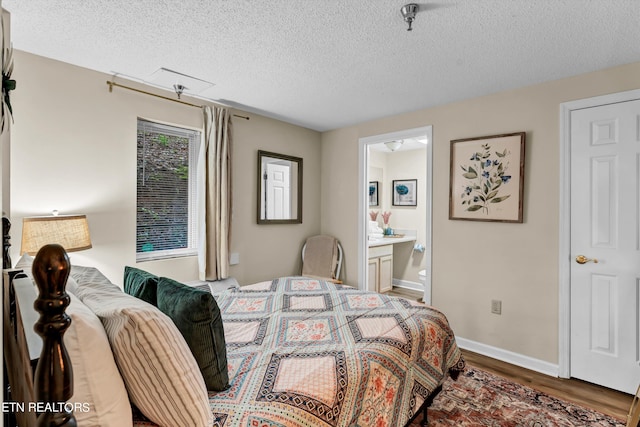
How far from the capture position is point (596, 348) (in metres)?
2.52

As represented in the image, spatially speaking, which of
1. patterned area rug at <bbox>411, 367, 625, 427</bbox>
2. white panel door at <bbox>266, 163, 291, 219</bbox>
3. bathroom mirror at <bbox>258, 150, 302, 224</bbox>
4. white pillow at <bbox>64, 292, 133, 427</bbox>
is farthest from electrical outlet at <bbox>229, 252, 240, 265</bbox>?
white pillow at <bbox>64, 292, 133, 427</bbox>

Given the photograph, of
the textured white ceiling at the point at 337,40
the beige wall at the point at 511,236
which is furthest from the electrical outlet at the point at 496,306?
the textured white ceiling at the point at 337,40

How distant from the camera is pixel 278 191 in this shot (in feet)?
13.1

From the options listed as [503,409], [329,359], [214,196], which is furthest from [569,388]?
[214,196]

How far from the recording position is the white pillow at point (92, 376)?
828 mm

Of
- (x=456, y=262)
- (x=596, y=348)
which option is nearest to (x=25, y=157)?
(x=456, y=262)

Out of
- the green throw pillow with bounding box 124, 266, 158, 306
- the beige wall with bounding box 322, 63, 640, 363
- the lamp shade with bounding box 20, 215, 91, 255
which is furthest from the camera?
the beige wall with bounding box 322, 63, 640, 363

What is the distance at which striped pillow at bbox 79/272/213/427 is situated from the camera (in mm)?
972

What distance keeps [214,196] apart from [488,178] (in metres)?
2.61

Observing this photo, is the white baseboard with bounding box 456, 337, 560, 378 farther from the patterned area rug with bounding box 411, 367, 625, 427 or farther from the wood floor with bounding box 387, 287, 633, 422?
the patterned area rug with bounding box 411, 367, 625, 427

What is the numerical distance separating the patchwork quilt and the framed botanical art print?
136 cm

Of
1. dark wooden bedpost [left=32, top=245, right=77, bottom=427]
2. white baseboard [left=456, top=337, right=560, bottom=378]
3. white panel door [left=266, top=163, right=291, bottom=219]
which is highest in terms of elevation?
white panel door [left=266, top=163, right=291, bottom=219]

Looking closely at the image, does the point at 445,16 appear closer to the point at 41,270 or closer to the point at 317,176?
the point at 41,270

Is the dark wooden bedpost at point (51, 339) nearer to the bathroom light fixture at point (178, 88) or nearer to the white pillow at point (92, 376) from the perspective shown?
the white pillow at point (92, 376)
